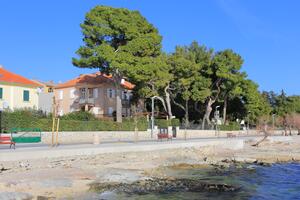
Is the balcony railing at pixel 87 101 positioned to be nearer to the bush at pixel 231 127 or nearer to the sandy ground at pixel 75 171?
the bush at pixel 231 127

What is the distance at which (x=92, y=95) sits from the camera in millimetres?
81812

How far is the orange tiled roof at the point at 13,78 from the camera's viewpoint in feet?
209

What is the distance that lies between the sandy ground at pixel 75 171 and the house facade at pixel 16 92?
3015 cm

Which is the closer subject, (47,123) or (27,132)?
(27,132)

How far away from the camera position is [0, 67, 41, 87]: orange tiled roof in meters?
63.6

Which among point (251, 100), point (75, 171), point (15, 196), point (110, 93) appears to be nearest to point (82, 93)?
point (110, 93)

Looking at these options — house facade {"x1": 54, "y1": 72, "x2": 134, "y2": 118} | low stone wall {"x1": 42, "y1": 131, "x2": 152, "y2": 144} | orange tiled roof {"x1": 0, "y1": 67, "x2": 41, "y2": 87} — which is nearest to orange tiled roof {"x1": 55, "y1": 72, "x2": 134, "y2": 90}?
house facade {"x1": 54, "y1": 72, "x2": 134, "y2": 118}

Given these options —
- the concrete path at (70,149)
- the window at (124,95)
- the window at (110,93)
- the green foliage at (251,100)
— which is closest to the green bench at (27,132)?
the concrete path at (70,149)

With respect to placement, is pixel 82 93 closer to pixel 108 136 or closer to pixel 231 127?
pixel 108 136

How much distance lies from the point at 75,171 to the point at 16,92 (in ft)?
132

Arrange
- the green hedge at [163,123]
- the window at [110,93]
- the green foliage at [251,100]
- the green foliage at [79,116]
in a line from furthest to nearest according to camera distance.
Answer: the green foliage at [251,100] < the window at [110,93] < the green hedge at [163,123] < the green foliage at [79,116]

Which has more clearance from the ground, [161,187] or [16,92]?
[16,92]

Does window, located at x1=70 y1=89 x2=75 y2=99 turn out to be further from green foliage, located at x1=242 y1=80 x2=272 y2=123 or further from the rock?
the rock

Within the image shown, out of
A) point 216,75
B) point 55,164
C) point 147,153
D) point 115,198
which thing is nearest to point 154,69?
point 216,75
